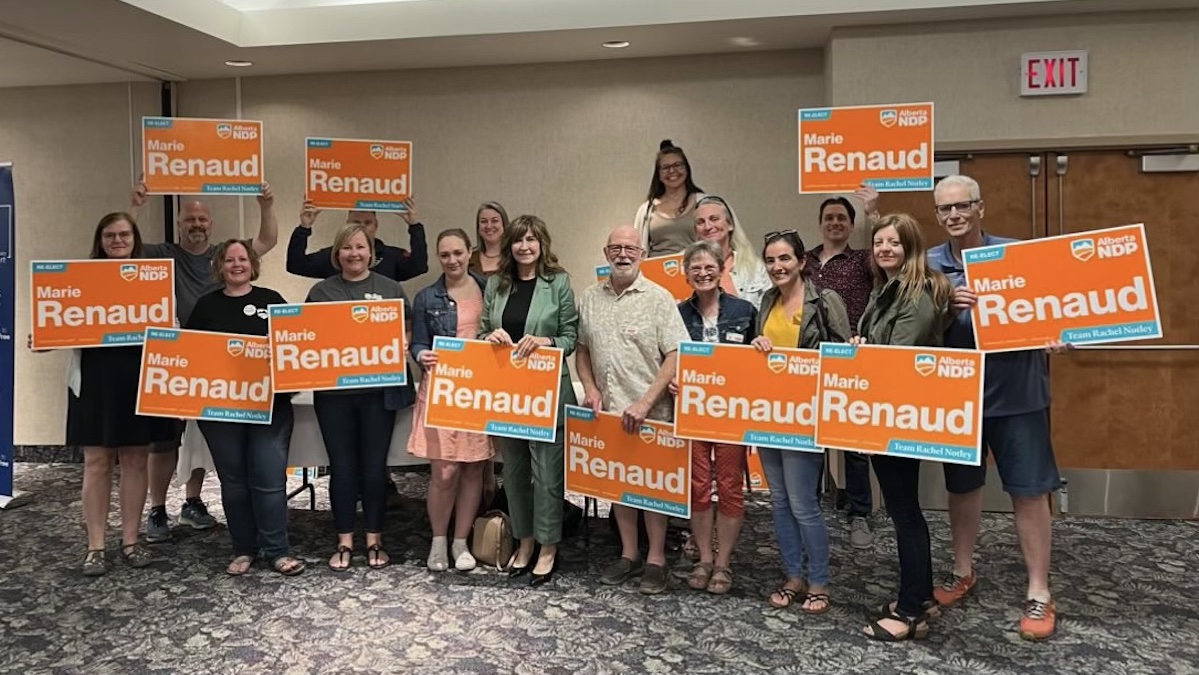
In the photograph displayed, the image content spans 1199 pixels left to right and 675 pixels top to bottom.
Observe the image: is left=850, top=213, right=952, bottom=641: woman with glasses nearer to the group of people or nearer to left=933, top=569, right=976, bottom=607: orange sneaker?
the group of people

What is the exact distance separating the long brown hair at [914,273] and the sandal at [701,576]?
1345 millimetres

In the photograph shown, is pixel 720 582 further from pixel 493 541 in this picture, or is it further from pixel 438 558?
pixel 438 558

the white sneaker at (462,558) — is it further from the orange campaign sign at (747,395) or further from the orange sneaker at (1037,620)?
the orange sneaker at (1037,620)

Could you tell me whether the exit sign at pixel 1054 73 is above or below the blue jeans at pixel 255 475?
above

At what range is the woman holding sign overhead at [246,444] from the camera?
3623mm

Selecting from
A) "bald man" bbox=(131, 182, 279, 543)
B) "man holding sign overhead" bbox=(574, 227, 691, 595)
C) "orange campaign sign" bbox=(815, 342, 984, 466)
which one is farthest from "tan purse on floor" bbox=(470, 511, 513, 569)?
"bald man" bbox=(131, 182, 279, 543)

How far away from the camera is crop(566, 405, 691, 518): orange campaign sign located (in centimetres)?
327

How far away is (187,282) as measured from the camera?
4.16 meters

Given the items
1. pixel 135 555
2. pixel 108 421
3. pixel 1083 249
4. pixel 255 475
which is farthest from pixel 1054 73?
pixel 135 555

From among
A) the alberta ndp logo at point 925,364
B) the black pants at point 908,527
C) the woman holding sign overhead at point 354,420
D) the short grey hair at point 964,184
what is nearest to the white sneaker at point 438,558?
the woman holding sign overhead at point 354,420

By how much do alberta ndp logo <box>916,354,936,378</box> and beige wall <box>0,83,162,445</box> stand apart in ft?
18.0

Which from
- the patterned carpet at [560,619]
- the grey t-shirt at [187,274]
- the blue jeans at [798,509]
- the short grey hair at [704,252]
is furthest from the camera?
the grey t-shirt at [187,274]

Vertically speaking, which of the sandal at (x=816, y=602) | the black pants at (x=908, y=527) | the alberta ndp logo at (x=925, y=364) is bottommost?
the sandal at (x=816, y=602)

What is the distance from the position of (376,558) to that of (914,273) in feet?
8.11
